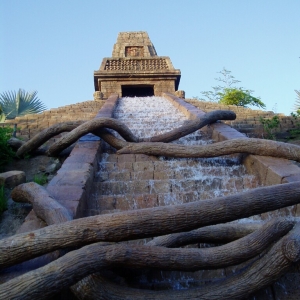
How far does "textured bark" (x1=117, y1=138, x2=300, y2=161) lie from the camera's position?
510 centimetres

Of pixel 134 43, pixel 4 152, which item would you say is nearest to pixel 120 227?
pixel 4 152

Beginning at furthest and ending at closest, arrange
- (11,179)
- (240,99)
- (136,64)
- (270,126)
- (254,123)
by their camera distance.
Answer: (240,99) < (136,64) < (254,123) < (270,126) < (11,179)

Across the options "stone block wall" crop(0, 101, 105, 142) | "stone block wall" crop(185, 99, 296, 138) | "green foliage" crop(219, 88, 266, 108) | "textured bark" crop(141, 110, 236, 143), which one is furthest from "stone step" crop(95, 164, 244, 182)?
"green foliage" crop(219, 88, 266, 108)

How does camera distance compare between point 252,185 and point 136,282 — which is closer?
point 136,282

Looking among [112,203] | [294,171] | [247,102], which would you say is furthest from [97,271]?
[247,102]

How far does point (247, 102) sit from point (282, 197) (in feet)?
50.2

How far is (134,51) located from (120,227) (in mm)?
17842

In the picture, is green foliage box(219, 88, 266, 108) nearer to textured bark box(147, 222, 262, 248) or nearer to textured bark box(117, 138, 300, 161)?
textured bark box(117, 138, 300, 161)

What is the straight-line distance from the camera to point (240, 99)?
699 inches

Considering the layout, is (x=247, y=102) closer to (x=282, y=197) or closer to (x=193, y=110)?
(x=193, y=110)

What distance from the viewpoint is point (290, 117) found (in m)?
9.50

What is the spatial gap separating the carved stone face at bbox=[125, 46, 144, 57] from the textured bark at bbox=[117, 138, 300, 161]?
1436 centimetres

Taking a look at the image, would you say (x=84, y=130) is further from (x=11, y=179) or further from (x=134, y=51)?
(x=134, y=51)

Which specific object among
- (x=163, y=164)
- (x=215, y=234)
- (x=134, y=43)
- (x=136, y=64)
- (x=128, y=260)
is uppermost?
(x=134, y=43)
